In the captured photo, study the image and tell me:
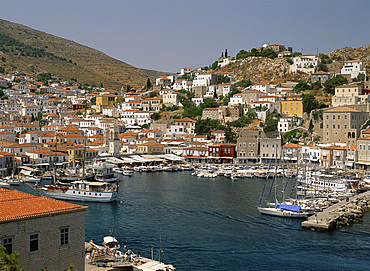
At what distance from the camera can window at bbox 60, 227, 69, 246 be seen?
11430 millimetres

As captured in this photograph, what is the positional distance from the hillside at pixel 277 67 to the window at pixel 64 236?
68678mm

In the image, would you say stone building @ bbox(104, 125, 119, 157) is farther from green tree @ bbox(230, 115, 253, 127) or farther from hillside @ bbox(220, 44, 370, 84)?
hillside @ bbox(220, 44, 370, 84)

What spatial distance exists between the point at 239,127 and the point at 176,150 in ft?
33.3

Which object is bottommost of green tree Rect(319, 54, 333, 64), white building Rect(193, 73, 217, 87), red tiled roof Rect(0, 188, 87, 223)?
red tiled roof Rect(0, 188, 87, 223)

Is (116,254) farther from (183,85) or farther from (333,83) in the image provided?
(183,85)

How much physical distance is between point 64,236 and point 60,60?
140m

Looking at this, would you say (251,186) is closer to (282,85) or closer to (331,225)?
(331,225)

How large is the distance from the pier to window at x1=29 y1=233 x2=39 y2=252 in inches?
698

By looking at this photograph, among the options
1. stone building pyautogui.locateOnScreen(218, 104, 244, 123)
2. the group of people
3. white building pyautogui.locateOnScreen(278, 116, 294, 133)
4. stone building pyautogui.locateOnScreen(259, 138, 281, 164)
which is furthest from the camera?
stone building pyautogui.locateOnScreen(218, 104, 244, 123)

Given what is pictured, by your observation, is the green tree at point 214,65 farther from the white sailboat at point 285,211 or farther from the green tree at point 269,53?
the white sailboat at point 285,211

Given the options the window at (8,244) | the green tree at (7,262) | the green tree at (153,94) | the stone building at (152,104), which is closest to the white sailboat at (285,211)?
the window at (8,244)

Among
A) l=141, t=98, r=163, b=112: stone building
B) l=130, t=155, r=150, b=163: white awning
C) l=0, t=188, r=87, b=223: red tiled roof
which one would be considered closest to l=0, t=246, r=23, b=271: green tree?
l=0, t=188, r=87, b=223: red tiled roof

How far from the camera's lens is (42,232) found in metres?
11.0

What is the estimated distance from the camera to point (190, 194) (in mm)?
34875
